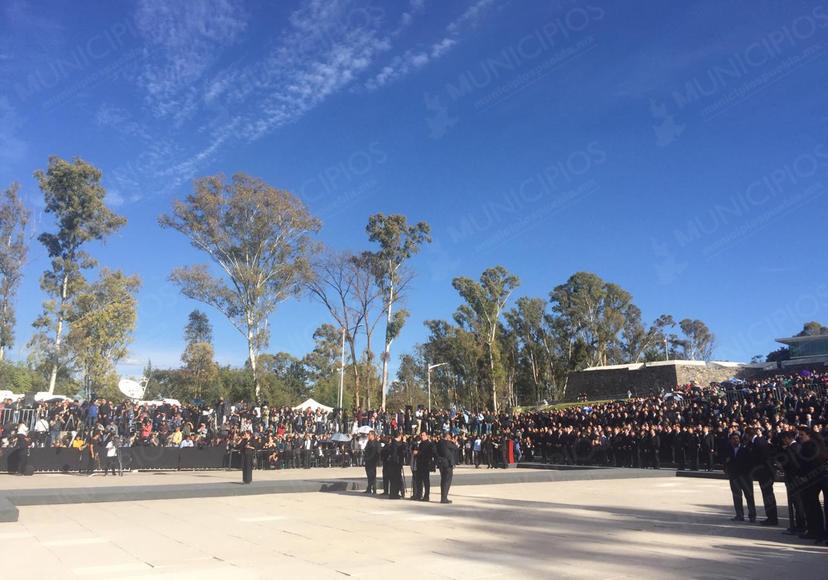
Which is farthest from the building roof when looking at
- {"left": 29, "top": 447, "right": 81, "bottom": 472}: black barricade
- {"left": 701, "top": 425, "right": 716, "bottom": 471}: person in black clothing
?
{"left": 29, "top": 447, "right": 81, "bottom": 472}: black barricade

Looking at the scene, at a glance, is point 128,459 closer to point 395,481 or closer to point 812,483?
point 395,481

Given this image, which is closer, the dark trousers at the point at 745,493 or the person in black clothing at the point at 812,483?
the person in black clothing at the point at 812,483

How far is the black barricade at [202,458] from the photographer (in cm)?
2208

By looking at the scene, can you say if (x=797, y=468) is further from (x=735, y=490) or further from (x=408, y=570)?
(x=408, y=570)

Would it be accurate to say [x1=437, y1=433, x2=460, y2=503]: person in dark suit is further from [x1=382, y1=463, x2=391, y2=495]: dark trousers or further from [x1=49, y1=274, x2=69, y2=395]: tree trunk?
[x1=49, y1=274, x2=69, y2=395]: tree trunk

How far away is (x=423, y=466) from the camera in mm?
14047

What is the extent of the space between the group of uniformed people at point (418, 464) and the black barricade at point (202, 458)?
992 cm

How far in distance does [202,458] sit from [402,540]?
1633 centimetres

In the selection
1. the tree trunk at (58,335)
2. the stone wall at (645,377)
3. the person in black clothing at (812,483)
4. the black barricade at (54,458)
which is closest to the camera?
the person in black clothing at (812,483)

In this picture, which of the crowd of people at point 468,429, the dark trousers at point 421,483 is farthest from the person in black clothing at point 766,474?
the crowd of people at point 468,429

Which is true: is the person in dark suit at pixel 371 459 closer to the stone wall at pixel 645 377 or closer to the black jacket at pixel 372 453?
the black jacket at pixel 372 453

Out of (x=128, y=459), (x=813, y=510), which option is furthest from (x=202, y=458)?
(x=813, y=510)

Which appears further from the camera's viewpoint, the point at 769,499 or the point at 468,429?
the point at 468,429

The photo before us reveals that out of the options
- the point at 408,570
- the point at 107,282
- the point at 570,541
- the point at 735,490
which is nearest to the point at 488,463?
the point at 735,490
